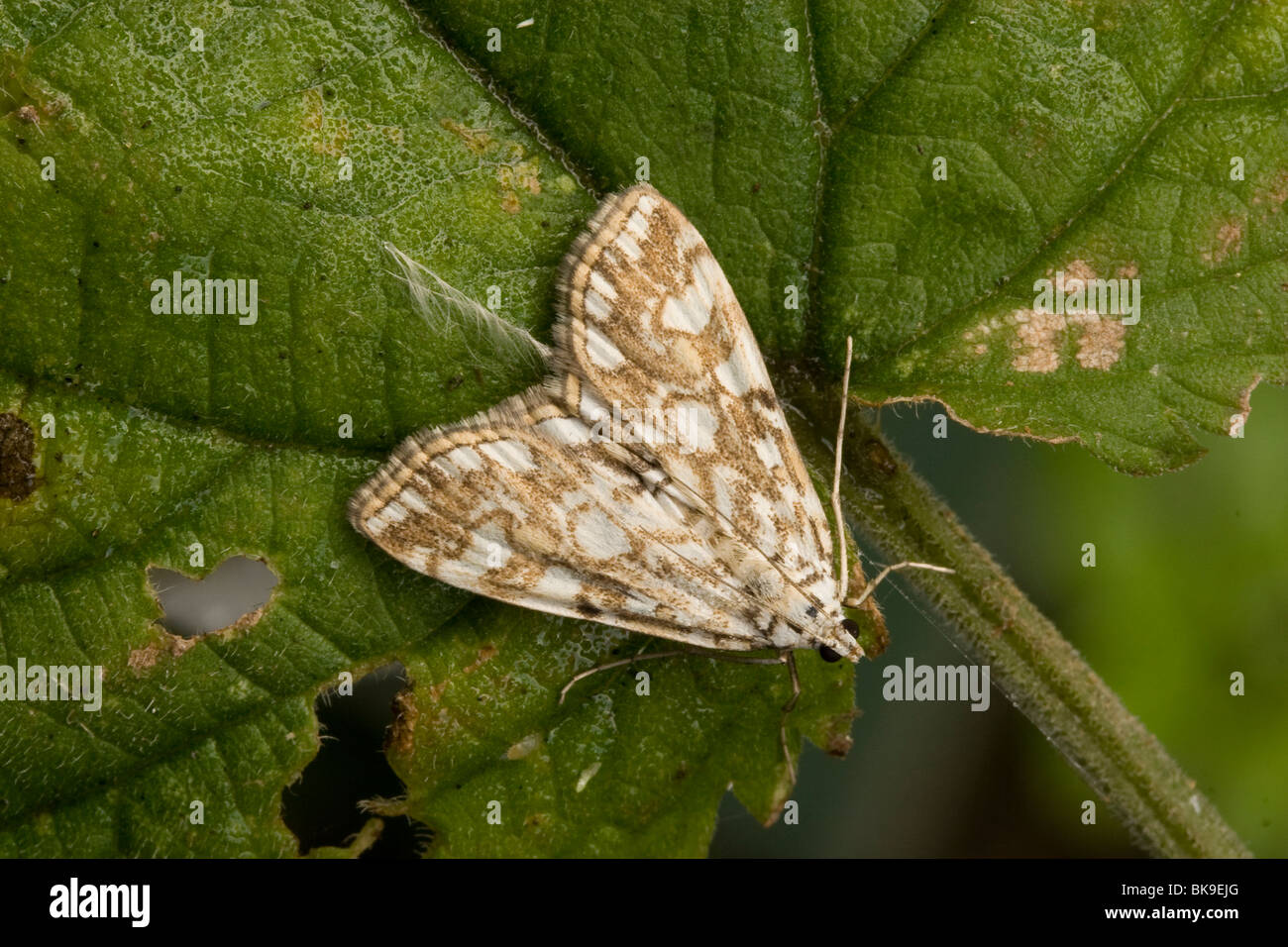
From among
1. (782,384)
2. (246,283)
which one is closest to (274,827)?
(246,283)

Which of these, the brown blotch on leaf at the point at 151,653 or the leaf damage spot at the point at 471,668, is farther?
the leaf damage spot at the point at 471,668

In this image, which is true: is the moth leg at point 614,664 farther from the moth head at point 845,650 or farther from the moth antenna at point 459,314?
the moth antenna at point 459,314

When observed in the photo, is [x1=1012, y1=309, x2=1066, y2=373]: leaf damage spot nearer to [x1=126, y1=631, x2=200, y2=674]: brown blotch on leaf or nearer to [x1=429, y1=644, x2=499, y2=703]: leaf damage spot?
[x1=429, y1=644, x2=499, y2=703]: leaf damage spot

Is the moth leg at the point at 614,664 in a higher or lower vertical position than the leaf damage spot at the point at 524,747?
higher

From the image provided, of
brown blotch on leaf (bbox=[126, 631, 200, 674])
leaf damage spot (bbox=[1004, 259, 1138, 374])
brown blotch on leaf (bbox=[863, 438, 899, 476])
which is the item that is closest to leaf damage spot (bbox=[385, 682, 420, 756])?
brown blotch on leaf (bbox=[126, 631, 200, 674])

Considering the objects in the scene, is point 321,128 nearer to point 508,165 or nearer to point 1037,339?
point 508,165

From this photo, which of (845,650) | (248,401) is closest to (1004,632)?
(845,650)

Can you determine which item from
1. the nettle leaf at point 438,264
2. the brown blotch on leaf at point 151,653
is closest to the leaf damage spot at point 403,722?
the nettle leaf at point 438,264

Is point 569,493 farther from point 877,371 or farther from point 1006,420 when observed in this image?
point 1006,420
